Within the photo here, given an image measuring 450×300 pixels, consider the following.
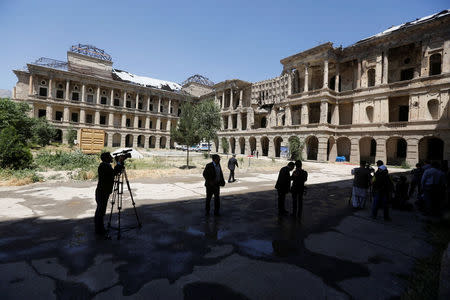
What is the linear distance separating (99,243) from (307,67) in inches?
1341

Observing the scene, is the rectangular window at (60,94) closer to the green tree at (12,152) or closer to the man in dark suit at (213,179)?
the green tree at (12,152)

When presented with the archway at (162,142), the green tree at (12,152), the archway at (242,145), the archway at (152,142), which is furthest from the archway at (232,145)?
the green tree at (12,152)

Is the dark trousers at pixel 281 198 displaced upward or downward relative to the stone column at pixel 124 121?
downward

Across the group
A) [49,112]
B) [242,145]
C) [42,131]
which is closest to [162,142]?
[242,145]

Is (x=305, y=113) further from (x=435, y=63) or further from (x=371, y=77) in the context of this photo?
(x=435, y=63)

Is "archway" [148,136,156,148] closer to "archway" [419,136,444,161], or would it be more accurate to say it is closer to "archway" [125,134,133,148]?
"archway" [125,134,133,148]

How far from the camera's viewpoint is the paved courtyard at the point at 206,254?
10.3 ft

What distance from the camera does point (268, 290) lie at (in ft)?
10.3

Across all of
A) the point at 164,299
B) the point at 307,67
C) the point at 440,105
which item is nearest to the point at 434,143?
the point at 440,105

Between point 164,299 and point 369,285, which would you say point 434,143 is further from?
point 164,299

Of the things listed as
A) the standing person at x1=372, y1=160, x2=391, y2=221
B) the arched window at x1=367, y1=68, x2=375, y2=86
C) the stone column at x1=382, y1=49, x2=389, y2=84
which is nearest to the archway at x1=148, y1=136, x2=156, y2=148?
the arched window at x1=367, y1=68, x2=375, y2=86

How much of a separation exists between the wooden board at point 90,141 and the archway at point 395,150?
32.5 metres

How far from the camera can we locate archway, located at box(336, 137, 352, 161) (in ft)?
98.9

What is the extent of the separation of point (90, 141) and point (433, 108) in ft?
117
